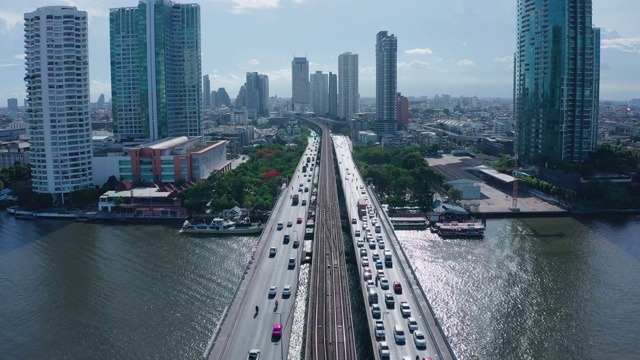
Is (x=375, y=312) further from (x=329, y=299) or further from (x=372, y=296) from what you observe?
(x=329, y=299)

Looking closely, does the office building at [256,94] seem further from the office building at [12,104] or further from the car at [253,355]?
the car at [253,355]

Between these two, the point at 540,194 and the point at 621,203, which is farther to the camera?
the point at 540,194

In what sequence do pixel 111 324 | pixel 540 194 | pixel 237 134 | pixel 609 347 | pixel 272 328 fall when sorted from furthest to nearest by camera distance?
pixel 237 134 → pixel 540 194 → pixel 111 324 → pixel 609 347 → pixel 272 328

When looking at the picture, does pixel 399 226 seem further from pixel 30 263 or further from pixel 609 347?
pixel 30 263

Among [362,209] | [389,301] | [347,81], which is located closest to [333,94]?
[347,81]

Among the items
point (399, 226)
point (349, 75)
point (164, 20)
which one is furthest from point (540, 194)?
point (349, 75)
